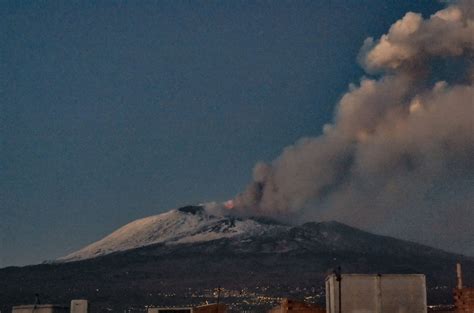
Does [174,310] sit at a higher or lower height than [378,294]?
lower

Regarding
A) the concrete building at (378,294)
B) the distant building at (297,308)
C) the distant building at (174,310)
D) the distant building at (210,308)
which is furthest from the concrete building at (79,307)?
the concrete building at (378,294)

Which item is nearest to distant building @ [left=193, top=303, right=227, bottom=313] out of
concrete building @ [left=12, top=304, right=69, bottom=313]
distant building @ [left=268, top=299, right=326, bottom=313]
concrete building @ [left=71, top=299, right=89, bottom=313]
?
distant building @ [left=268, top=299, right=326, bottom=313]

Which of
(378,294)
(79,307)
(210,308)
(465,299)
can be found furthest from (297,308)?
(79,307)

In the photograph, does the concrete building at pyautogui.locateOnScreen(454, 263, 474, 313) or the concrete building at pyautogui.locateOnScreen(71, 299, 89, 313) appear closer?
the concrete building at pyautogui.locateOnScreen(71, 299, 89, 313)

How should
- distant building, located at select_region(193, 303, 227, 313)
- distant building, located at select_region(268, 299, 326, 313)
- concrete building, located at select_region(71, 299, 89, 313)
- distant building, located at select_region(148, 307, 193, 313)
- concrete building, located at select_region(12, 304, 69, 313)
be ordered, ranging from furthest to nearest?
1. distant building, located at select_region(193, 303, 227, 313)
2. distant building, located at select_region(268, 299, 326, 313)
3. distant building, located at select_region(148, 307, 193, 313)
4. concrete building, located at select_region(71, 299, 89, 313)
5. concrete building, located at select_region(12, 304, 69, 313)

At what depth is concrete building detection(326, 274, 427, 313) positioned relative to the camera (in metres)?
61.7

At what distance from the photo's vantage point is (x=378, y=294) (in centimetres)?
6194

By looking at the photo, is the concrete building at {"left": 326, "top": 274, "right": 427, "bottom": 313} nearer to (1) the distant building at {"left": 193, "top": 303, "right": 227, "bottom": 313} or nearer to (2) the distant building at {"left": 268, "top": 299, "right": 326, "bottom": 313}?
(2) the distant building at {"left": 268, "top": 299, "right": 326, "bottom": 313}

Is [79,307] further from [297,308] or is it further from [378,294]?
[378,294]

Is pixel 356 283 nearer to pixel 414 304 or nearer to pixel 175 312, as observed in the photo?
pixel 414 304

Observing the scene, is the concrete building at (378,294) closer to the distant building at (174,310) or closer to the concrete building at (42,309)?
the distant building at (174,310)

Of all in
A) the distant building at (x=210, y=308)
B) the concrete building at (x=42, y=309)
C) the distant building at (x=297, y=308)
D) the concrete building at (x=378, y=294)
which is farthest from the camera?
the distant building at (x=210, y=308)

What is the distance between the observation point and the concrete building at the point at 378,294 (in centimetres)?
6166

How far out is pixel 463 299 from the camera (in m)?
65.8
